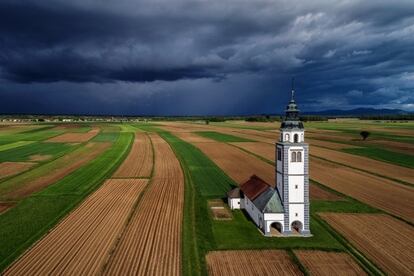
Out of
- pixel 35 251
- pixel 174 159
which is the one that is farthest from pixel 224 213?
pixel 174 159

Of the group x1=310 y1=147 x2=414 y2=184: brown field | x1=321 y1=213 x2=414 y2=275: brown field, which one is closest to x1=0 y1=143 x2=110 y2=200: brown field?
x1=321 y1=213 x2=414 y2=275: brown field

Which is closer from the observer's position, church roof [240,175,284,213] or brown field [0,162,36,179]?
church roof [240,175,284,213]

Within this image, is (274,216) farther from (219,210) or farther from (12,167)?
(12,167)

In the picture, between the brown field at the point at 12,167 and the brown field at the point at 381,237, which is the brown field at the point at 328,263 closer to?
the brown field at the point at 381,237

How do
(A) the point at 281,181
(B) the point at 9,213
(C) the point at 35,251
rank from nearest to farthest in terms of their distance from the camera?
(C) the point at 35,251, (A) the point at 281,181, (B) the point at 9,213

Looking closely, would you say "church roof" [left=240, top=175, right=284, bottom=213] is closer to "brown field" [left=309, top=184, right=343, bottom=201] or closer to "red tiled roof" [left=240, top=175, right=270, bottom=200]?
"red tiled roof" [left=240, top=175, right=270, bottom=200]

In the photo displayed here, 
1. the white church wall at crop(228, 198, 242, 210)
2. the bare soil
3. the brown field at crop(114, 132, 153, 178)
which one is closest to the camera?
the white church wall at crop(228, 198, 242, 210)

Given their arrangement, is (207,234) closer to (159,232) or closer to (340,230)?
(159,232)

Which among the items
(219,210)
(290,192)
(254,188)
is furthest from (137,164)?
(290,192)
